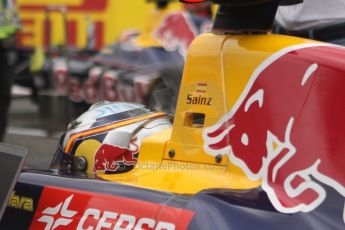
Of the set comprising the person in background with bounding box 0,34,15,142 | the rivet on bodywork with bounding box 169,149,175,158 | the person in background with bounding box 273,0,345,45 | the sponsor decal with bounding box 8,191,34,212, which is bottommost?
the person in background with bounding box 0,34,15,142

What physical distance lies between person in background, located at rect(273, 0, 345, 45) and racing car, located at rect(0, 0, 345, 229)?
93 centimetres

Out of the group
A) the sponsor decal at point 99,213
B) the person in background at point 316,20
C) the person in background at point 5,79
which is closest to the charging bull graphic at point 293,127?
the sponsor decal at point 99,213

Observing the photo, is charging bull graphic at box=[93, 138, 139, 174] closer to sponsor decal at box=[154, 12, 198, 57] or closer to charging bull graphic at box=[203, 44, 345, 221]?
charging bull graphic at box=[203, 44, 345, 221]

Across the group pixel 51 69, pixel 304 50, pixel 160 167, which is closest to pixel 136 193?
pixel 160 167

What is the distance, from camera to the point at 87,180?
9.02 ft

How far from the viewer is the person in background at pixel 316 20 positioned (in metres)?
3.77

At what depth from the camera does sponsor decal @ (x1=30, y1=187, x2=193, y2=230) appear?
2.44 metres

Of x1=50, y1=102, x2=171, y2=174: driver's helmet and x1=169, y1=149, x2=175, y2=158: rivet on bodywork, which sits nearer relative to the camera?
x1=169, y1=149, x2=175, y2=158: rivet on bodywork

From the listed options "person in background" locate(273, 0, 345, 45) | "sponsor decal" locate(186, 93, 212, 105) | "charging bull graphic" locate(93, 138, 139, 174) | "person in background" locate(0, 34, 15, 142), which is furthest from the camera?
"person in background" locate(0, 34, 15, 142)

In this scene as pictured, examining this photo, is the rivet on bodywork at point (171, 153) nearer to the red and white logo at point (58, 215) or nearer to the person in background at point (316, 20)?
the red and white logo at point (58, 215)

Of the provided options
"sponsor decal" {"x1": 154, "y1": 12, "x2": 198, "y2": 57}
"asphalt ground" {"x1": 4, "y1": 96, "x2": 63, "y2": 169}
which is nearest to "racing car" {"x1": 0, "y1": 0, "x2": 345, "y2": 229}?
"asphalt ground" {"x1": 4, "y1": 96, "x2": 63, "y2": 169}

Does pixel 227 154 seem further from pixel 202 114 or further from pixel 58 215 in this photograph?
pixel 58 215

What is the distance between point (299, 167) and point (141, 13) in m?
9.98

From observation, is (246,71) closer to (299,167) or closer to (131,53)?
(299,167)
